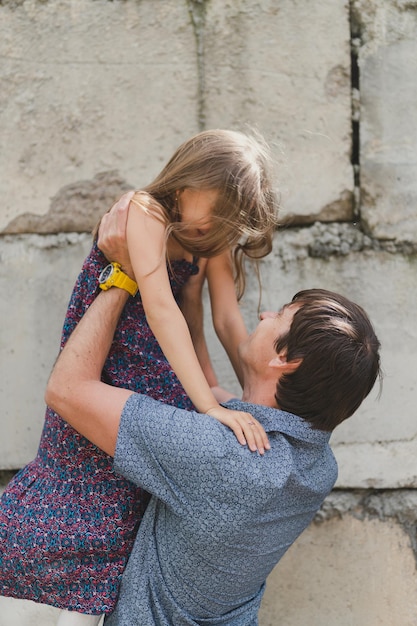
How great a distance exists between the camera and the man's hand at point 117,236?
1.84 m

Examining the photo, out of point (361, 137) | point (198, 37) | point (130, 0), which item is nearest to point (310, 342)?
point (361, 137)

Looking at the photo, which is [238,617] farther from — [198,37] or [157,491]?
[198,37]

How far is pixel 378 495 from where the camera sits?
2352 millimetres

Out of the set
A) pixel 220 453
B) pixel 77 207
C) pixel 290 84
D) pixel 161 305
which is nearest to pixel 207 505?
pixel 220 453

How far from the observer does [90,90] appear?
2273 millimetres

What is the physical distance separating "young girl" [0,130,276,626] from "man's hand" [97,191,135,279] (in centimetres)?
2

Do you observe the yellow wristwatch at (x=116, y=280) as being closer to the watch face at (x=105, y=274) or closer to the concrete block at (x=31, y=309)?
the watch face at (x=105, y=274)

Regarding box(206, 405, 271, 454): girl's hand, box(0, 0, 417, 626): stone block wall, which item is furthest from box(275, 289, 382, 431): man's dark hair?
box(0, 0, 417, 626): stone block wall

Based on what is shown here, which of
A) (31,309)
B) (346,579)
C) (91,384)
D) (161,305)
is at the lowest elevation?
(346,579)

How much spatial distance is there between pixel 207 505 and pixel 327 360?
1.32 ft

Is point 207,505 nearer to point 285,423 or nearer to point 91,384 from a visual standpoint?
point 285,423

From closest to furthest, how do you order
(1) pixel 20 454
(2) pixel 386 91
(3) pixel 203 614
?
(3) pixel 203 614 → (2) pixel 386 91 → (1) pixel 20 454

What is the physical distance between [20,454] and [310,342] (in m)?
1.11

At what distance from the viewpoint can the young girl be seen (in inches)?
69.3
